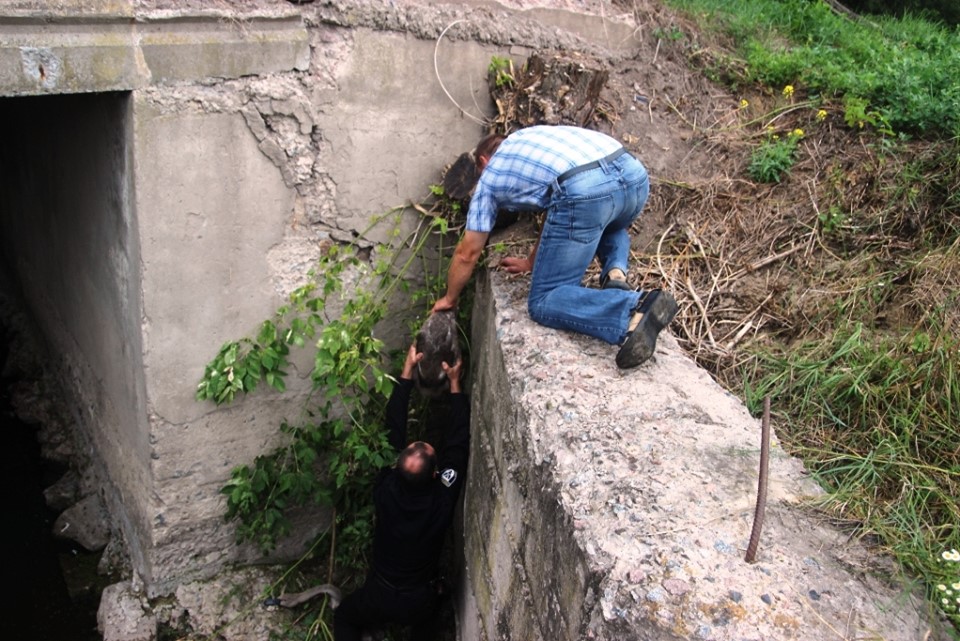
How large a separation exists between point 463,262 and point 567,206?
23.0 inches

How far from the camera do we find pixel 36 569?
15.9 ft

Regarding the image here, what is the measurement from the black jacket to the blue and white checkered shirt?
1119 mm

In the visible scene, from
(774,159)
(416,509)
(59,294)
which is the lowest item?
(59,294)

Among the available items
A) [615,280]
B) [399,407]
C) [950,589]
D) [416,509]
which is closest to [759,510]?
[950,589]

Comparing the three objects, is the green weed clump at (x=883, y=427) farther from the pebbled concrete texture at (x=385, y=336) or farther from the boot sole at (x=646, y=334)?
the boot sole at (x=646, y=334)

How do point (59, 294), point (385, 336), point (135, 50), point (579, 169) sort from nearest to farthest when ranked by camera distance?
point (135, 50), point (579, 169), point (385, 336), point (59, 294)

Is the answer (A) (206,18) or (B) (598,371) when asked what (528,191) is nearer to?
(B) (598,371)

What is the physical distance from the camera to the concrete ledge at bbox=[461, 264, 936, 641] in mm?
2055

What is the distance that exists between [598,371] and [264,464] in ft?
7.06

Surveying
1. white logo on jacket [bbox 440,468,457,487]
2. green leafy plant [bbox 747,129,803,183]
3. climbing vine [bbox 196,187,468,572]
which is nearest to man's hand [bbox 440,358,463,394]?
climbing vine [bbox 196,187,468,572]

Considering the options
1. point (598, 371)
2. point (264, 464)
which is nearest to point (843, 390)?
point (598, 371)

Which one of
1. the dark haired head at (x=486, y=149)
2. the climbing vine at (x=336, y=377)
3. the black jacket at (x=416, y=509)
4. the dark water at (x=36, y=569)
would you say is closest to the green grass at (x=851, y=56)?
the dark haired head at (x=486, y=149)

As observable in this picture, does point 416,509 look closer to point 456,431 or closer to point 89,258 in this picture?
point 456,431

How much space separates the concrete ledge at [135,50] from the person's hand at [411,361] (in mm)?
1511
